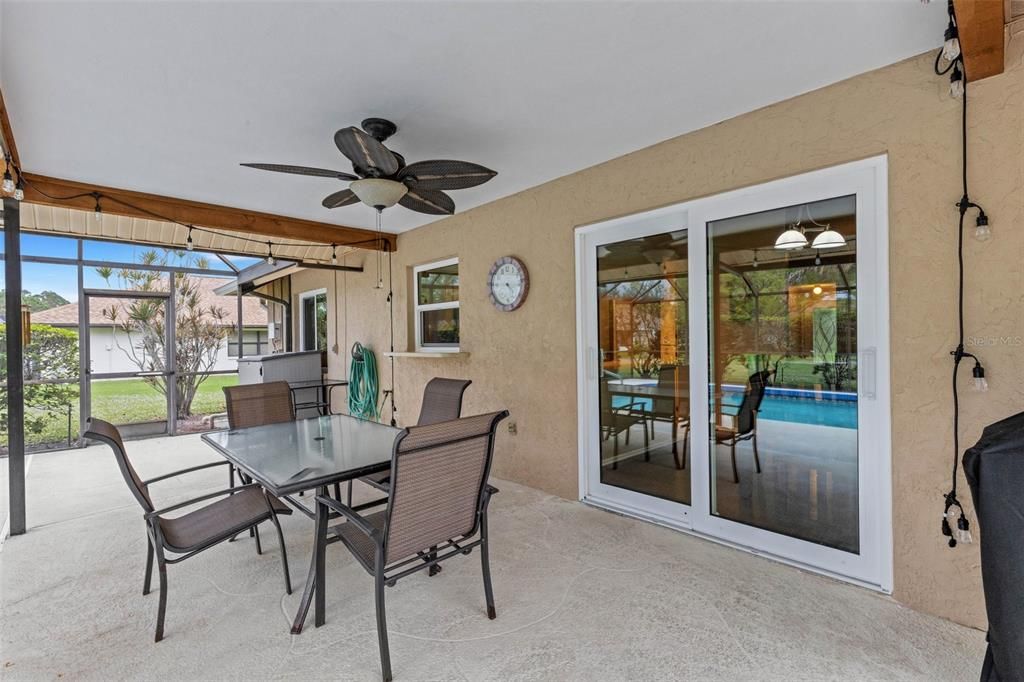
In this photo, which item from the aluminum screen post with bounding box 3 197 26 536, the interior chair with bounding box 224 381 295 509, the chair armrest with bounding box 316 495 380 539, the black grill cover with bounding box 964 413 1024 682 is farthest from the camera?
the interior chair with bounding box 224 381 295 509

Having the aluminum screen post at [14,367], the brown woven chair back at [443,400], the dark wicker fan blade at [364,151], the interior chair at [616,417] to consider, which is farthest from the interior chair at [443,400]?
the aluminum screen post at [14,367]

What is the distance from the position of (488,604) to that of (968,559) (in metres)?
2.14

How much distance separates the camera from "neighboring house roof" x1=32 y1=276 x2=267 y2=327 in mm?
5805

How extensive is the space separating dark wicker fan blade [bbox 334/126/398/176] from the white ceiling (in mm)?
335

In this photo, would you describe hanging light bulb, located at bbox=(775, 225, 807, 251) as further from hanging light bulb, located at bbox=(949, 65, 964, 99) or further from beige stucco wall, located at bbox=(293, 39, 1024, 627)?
hanging light bulb, located at bbox=(949, 65, 964, 99)

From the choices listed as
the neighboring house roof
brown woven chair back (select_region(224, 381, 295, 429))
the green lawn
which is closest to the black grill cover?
brown woven chair back (select_region(224, 381, 295, 429))

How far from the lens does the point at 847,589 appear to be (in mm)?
2318

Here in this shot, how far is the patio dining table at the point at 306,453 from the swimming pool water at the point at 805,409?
2.19 meters

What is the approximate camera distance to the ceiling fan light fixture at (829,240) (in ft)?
7.91

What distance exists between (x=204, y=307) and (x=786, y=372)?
7.79 m

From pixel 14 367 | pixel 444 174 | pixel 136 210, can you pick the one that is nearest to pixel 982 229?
pixel 444 174

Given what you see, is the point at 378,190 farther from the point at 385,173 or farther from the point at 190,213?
the point at 190,213

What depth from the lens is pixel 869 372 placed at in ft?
7.52

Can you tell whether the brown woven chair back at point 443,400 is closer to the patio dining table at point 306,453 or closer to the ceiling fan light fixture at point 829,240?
the patio dining table at point 306,453
